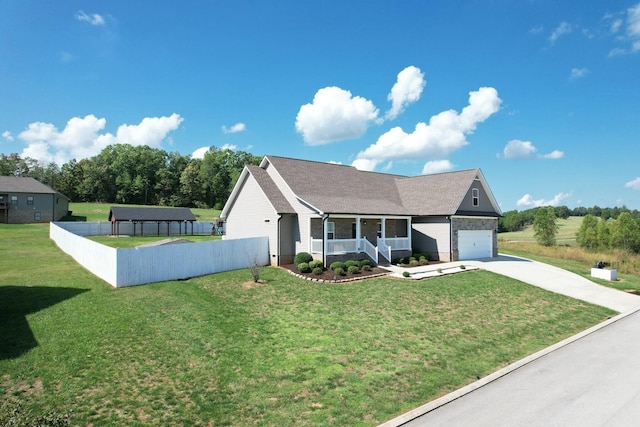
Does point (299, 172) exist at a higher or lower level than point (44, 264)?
higher

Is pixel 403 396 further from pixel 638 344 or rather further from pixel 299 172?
pixel 299 172

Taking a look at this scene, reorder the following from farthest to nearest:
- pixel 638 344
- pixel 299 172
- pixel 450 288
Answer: pixel 299 172 < pixel 450 288 < pixel 638 344

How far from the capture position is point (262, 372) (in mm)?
9156

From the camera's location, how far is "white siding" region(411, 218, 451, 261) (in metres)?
27.1

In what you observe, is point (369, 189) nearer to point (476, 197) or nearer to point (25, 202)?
point (476, 197)

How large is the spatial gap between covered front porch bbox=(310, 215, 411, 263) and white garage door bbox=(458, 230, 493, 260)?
4.30 meters

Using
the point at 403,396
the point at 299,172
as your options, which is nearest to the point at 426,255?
the point at 299,172

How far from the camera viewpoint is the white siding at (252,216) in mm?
23486

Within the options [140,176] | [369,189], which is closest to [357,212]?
[369,189]

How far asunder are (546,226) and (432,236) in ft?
124

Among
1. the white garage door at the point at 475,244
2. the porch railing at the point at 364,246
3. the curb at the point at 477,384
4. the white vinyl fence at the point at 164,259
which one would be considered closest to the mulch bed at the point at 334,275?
the porch railing at the point at 364,246

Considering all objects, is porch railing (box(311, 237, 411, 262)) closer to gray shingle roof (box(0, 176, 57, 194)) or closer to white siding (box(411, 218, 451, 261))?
white siding (box(411, 218, 451, 261))

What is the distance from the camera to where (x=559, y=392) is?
8.60 metres

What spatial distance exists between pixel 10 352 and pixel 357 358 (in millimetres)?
8820
